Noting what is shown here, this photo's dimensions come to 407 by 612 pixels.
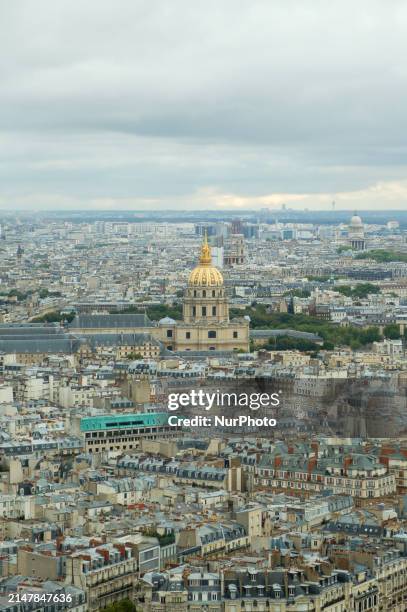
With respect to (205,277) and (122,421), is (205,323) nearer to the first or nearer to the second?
(205,277)

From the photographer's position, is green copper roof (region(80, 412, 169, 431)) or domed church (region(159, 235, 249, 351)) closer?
green copper roof (region(80, 412, 169, 431))

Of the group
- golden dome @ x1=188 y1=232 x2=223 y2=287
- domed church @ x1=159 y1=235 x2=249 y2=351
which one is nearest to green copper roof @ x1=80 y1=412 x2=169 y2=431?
domed church @ x1=159 y1=235 x2=249 y2=351

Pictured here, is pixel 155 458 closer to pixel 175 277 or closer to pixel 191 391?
pixel 191 391

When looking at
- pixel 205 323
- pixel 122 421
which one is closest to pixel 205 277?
pixel 205 323

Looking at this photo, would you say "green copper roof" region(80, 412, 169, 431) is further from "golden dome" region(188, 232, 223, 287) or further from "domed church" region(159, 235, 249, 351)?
"golden dome" region(188, 232, 223, 287)

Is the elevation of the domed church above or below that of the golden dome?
below

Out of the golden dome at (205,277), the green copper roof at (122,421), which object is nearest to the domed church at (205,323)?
the golden dome at (205,277)

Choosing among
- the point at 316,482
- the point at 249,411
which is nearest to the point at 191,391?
the point at 249,411

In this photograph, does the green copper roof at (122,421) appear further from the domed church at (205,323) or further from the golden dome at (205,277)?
the golden dome at (205,277)
